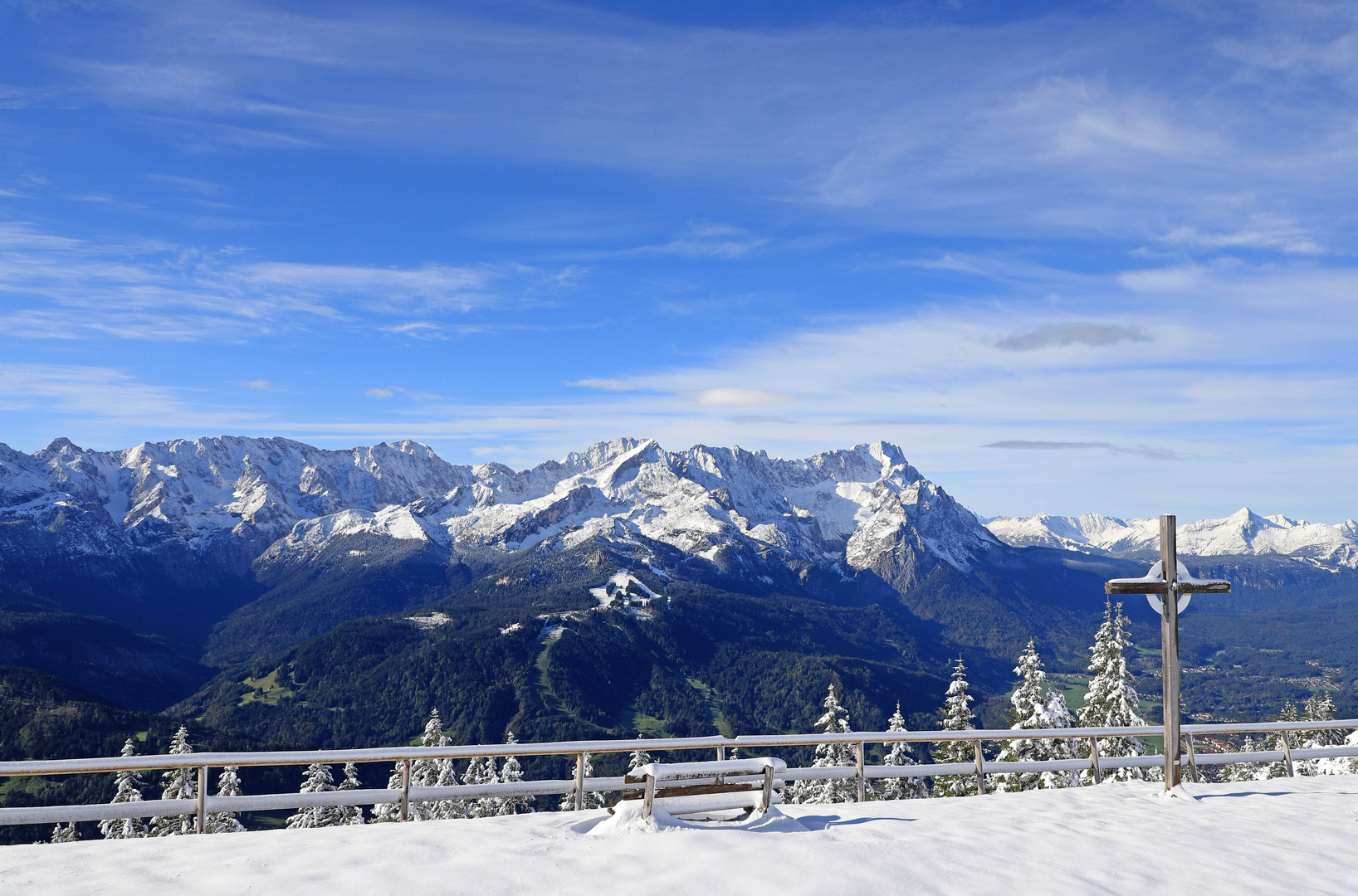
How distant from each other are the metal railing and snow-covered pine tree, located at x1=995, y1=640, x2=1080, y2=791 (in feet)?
45.8

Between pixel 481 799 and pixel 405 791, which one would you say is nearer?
pixel 405 791

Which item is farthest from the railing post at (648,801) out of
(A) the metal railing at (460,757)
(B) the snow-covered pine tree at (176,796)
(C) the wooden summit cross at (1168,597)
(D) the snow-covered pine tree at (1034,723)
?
(D) the snow-covered pine tree at (1034,723)

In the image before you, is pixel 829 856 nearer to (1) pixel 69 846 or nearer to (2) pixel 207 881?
(2) pixel 207 881

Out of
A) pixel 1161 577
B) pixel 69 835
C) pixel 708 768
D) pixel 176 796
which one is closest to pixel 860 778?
pixel 708 768

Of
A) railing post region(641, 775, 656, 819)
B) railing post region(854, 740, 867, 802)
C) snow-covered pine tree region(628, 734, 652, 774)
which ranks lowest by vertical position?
snow-covered pine tree region(628, 734, 652, 774)

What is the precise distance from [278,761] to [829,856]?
345 inches

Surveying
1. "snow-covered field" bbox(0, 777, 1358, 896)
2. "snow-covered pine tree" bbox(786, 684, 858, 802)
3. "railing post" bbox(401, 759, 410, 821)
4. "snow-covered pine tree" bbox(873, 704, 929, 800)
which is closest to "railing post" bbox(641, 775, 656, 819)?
"snow-covered field" bbox(0, 777, 1358, 896)

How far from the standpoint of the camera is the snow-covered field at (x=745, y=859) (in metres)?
10.1

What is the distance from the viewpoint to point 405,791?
13781 mm

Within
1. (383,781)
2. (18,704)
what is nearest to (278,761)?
(383,781)

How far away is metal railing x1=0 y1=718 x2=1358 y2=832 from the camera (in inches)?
468

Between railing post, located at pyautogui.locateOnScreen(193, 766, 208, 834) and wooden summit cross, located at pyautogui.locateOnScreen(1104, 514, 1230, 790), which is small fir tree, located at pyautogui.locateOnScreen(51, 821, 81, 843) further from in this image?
wooden summit cross, located at pyautogui.locateOnScreen(1104, 514, 1230, 790)

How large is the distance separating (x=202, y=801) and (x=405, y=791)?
9.89 ft

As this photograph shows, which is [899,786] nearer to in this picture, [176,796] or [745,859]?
[745,859]
